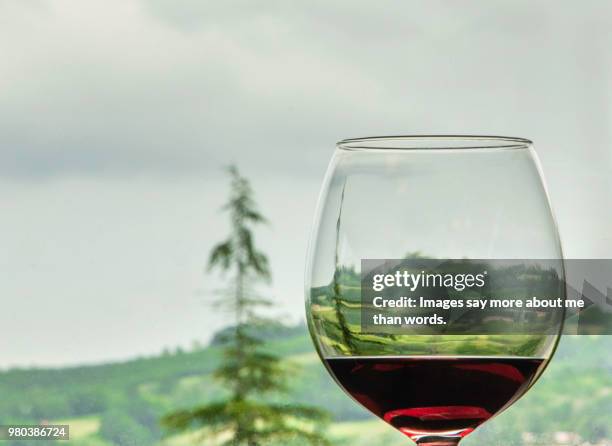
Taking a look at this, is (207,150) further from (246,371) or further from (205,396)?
(205,396)

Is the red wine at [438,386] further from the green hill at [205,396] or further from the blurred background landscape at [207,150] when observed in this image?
the green hill at [205,396]

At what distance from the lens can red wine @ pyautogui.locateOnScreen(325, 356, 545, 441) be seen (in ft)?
1.26

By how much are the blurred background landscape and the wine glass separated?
2.70 metres

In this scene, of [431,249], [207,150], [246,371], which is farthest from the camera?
[246,371]

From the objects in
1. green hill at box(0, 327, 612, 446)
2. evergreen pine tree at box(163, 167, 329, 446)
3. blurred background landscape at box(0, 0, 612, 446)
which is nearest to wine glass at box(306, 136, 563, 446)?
blurred background landscape at box(0, 0, 612, 446)

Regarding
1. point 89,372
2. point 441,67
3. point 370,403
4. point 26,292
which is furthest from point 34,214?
point 370,403

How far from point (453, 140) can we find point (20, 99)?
317 centimetres

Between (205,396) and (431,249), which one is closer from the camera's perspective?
(431,249)

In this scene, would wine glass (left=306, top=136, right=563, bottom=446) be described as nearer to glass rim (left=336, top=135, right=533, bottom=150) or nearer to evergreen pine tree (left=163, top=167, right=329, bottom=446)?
glass rim (left=336, top=135, right=533, bottom=150)

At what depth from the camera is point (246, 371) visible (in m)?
3.68

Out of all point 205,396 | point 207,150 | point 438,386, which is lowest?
point 205,396

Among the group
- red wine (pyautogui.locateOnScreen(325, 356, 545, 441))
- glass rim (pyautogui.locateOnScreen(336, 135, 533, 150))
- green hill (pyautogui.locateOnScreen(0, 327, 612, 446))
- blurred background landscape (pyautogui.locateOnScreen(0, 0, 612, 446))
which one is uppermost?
blurred background landscape (pyautogui.locateOnScreen(0, 0, 612, 446))

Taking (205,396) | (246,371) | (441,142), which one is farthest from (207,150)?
(441,142)

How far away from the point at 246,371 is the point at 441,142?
3356 mm
